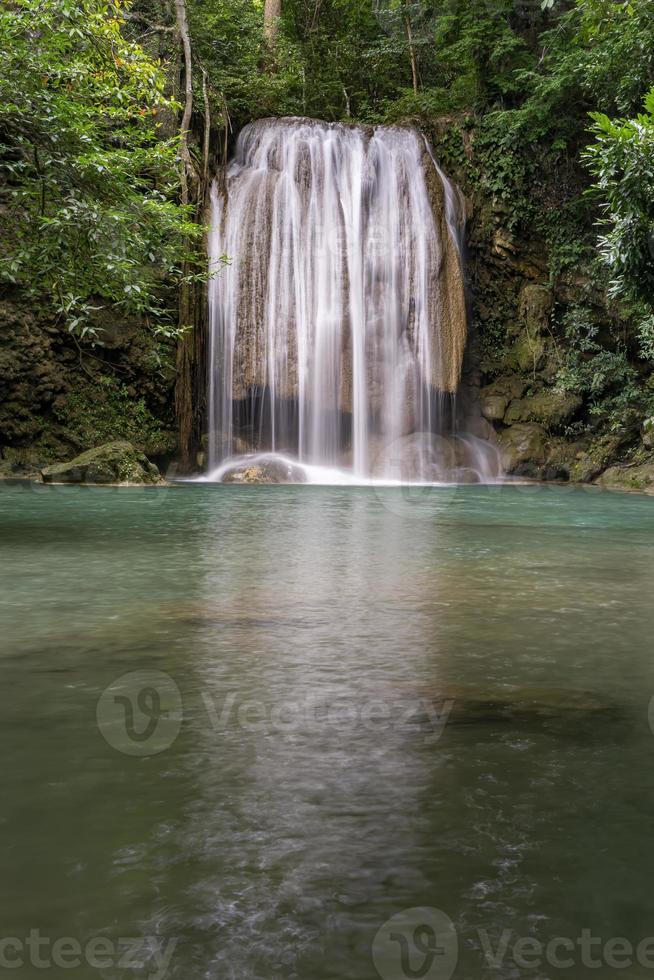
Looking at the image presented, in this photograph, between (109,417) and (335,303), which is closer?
(109,417)

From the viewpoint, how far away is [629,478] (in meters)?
19.9

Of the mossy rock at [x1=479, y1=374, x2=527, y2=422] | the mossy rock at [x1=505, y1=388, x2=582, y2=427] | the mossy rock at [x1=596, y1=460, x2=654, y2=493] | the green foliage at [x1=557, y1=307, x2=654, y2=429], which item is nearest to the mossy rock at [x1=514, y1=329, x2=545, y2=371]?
the mossy rock at [x1=479, y1=374, x2=527, y2=422]

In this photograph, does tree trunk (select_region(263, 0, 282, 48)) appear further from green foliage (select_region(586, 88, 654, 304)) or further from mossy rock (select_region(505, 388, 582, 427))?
green foliage (select_region(586, 88, 654, 304))

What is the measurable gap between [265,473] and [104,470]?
12.6 ft

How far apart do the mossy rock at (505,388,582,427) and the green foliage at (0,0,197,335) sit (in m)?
14.8

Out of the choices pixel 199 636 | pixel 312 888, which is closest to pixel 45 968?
pixel 312 888

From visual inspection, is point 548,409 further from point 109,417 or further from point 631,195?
point 631,195

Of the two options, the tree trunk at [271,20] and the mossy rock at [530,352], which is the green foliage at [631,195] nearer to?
the mossy rock at [530,352]

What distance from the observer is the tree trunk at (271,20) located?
27.0 m

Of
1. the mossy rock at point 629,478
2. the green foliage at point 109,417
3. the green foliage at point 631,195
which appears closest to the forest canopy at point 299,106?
the green foliage at point 631,195

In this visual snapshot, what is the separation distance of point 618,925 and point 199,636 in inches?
117

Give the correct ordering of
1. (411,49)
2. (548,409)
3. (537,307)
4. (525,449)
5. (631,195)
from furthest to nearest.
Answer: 1. (411,49)
2. (537,307)
3. (548,409)
4. (525,449)
5. (631,195)

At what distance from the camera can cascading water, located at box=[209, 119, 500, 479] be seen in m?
21.8

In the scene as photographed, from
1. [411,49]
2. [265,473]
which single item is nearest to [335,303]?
Answer: [265,473]
